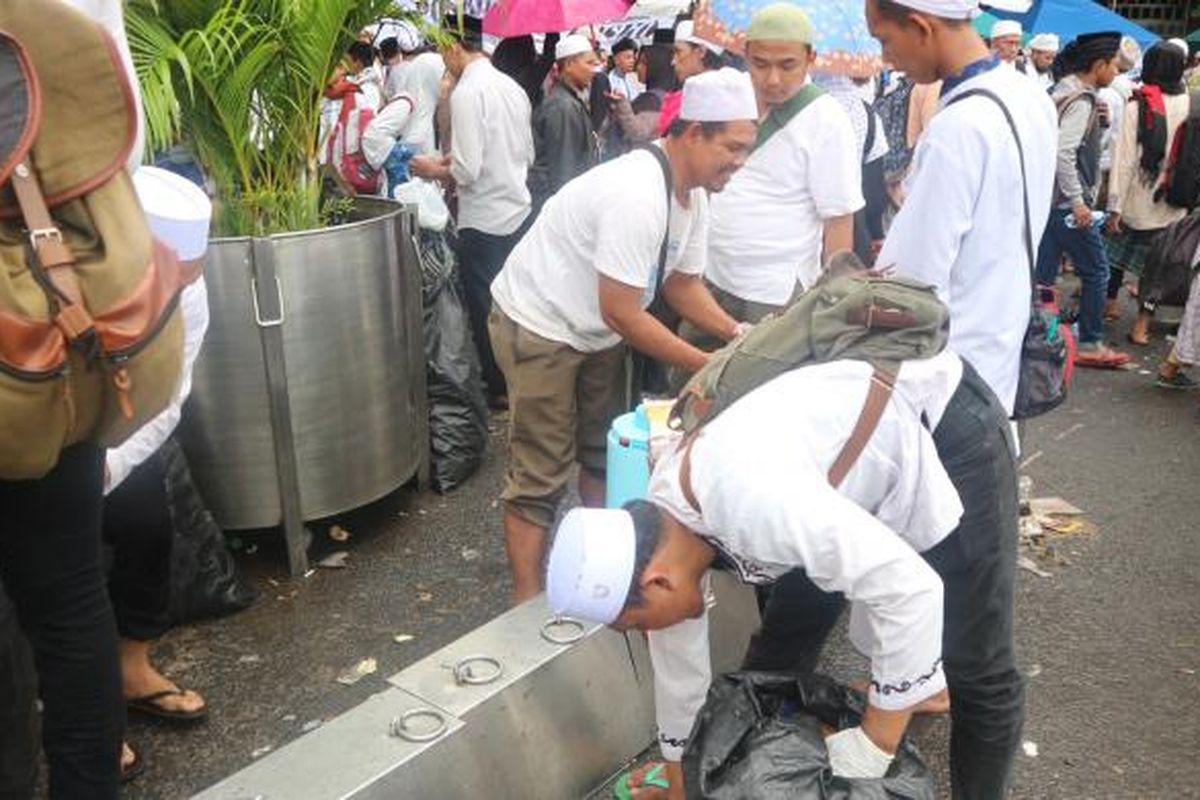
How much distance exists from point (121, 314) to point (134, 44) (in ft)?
6.79

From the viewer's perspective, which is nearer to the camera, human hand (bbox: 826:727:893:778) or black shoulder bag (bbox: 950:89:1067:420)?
human hand (bbox: 826:727:893:778)

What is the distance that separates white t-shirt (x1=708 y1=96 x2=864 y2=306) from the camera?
3.57 m

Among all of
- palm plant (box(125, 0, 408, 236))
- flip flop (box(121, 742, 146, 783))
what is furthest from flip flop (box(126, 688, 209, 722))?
palm plant (box(125, 0, 408, 236))

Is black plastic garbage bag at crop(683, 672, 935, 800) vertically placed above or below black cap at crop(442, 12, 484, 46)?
below

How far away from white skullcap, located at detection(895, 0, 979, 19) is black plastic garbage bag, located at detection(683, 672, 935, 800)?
1.56 m

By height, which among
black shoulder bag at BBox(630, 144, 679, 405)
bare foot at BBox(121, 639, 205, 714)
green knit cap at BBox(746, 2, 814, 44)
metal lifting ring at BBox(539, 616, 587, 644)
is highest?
green knit cap at BBox(746, 2, 814, 44)

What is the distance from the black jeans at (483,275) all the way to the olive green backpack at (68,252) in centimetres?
369

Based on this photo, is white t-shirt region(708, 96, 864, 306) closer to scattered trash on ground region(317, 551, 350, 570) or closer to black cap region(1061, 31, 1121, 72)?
scattered trash on ground region(317, 551, 350, 570)

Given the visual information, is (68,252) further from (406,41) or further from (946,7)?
(406,41)

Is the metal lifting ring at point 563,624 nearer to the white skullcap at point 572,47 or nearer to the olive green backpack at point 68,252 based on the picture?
the olive green backpack at point 68,252

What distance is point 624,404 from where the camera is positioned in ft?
11.6

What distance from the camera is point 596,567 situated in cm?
186

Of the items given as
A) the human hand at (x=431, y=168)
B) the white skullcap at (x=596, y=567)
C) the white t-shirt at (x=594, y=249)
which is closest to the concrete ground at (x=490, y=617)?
the white skullcap at (x=596, y=567)

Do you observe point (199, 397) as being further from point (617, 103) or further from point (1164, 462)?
point (617, 103)
